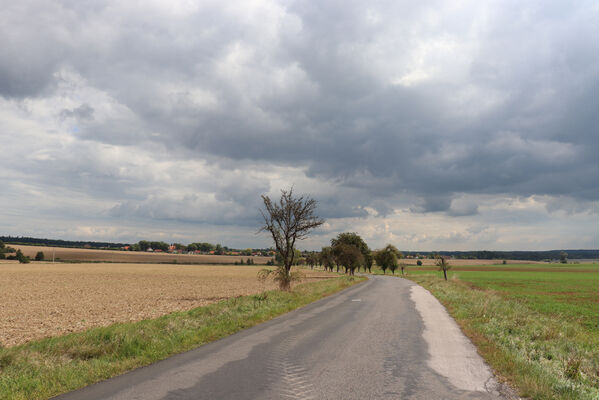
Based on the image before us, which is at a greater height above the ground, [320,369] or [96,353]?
[320,369]

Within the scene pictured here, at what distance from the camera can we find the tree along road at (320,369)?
7086 mm

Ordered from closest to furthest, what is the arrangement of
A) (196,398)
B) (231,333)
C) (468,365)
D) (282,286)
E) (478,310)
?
(196,398), (468,365), (231,333), (478,310), (282,286)

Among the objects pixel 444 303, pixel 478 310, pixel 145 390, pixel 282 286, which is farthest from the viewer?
pixel 282 286

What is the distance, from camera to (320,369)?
8602mm

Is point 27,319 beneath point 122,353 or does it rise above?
beneath

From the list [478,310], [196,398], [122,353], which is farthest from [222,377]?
[478,310]

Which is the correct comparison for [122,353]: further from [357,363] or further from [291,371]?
[357,363]

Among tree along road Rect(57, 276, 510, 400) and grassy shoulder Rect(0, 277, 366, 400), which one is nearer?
tree along road Rect(57, 276, 510, 400)

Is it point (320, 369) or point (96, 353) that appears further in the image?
point (96, 353)

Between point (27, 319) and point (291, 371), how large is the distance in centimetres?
1990

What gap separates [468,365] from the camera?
29.9 ft

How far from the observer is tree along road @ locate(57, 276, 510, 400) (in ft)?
23.2

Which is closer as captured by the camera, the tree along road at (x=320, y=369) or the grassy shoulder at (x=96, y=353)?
the tree along road at (x=320, y=369)

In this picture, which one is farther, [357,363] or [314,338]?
[314,338]
